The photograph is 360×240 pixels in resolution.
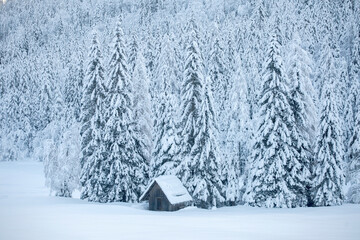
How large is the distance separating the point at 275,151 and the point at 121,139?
14.9m

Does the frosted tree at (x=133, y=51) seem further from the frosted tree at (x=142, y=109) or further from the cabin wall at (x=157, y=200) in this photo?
the cabin wall at (x=157, y=200)

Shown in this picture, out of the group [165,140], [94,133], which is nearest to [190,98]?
[165,140]

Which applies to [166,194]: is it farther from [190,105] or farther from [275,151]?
[275,151]

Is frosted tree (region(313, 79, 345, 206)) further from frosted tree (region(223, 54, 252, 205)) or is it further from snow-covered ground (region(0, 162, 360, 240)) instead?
frosted tree (region(223, 54, 252, 205))

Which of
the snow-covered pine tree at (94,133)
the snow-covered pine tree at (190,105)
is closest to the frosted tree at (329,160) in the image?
the snow-covered pine tree at (190,105)

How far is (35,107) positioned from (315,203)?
247 ft

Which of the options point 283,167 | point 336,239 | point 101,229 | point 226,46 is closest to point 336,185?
point 283,167

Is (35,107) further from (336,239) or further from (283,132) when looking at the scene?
(336,239)

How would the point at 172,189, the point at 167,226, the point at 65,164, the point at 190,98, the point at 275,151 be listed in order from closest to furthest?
the point at 167,226 < the point at 172,189 < the point at 275,151 < the point at 190,98 < the point at 65,164

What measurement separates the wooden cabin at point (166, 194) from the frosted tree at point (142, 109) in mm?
5560

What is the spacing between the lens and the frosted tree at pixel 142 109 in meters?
38.4

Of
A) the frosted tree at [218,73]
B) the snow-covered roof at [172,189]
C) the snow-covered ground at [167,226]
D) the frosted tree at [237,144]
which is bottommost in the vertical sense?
the snow-covered ground at [167,226]

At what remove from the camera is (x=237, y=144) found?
38.9 metres

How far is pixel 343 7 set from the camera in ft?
308
